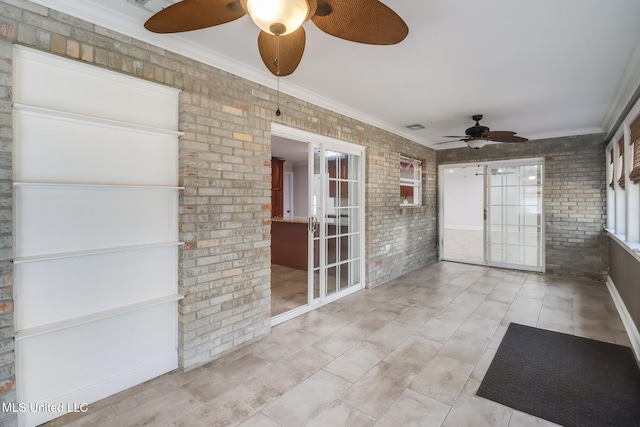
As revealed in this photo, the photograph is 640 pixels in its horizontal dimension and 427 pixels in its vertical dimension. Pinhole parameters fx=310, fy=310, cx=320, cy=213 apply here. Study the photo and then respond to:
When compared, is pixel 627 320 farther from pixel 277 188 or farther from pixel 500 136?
pixel 277 188

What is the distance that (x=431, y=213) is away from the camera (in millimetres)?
6422

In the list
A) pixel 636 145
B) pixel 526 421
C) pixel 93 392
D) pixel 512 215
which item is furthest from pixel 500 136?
pixel 93 392

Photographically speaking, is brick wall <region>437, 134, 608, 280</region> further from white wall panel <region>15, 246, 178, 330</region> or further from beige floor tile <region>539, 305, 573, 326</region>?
white wall panel <region>15, 246, 178, 330</region>

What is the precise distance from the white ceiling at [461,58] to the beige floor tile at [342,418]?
2.50m

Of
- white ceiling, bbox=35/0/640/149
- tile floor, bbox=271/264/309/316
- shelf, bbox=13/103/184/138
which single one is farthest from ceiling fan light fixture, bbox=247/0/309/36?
tile floor, bbox=271/264/309/316

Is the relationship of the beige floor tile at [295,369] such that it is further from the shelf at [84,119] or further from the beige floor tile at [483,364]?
the shelf at [84,119]

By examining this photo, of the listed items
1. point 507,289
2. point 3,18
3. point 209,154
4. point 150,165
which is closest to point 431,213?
point 507,289

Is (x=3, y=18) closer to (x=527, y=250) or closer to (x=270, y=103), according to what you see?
(x=270, y=103)

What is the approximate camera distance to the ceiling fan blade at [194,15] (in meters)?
1.34

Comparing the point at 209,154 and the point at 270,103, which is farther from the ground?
the point at 270,103

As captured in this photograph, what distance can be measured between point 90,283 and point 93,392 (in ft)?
2.32

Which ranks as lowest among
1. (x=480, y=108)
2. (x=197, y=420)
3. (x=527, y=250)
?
(x=197, y=420)

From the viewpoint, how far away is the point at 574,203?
5.18 meters

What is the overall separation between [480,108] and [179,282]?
3.90 meters
